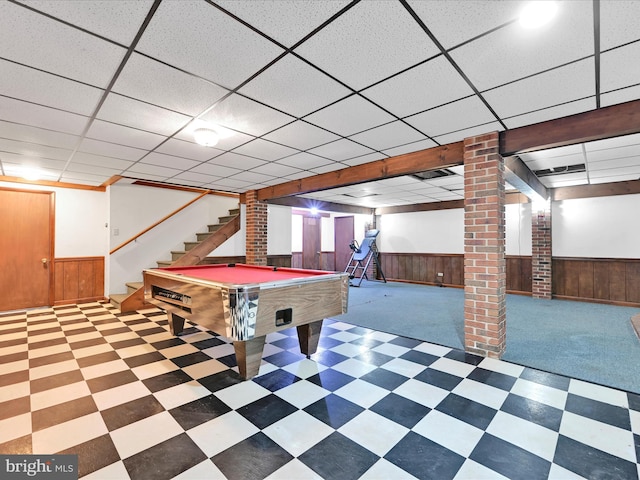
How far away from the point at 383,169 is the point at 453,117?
148 centimetres

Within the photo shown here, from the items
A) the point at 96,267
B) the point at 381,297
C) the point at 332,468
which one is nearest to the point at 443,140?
the point at 332,468

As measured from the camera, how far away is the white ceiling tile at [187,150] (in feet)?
11.4

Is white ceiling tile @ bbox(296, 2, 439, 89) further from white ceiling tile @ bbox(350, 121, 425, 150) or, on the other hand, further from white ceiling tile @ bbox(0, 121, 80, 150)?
white ceiling tile @ bbox(0, 121, 80, 150)

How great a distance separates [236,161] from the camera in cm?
419

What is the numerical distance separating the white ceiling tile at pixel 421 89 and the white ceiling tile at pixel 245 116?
890 millimetres

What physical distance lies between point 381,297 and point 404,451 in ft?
15.6

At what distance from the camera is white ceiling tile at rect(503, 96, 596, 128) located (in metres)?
2.49

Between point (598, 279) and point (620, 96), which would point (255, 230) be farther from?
point (598, 279)

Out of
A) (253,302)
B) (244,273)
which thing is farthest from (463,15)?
(244,273)

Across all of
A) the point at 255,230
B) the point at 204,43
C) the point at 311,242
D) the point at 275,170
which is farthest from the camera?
the point at 311,242

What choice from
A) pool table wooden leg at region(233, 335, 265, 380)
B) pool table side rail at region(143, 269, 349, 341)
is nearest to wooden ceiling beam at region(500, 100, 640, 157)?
pool table side rail at region(143, 269, 349, 341)

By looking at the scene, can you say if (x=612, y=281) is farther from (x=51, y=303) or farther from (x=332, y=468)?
(x=51, y=303)

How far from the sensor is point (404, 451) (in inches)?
66.4

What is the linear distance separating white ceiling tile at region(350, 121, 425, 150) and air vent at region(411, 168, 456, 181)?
5.37 feet
